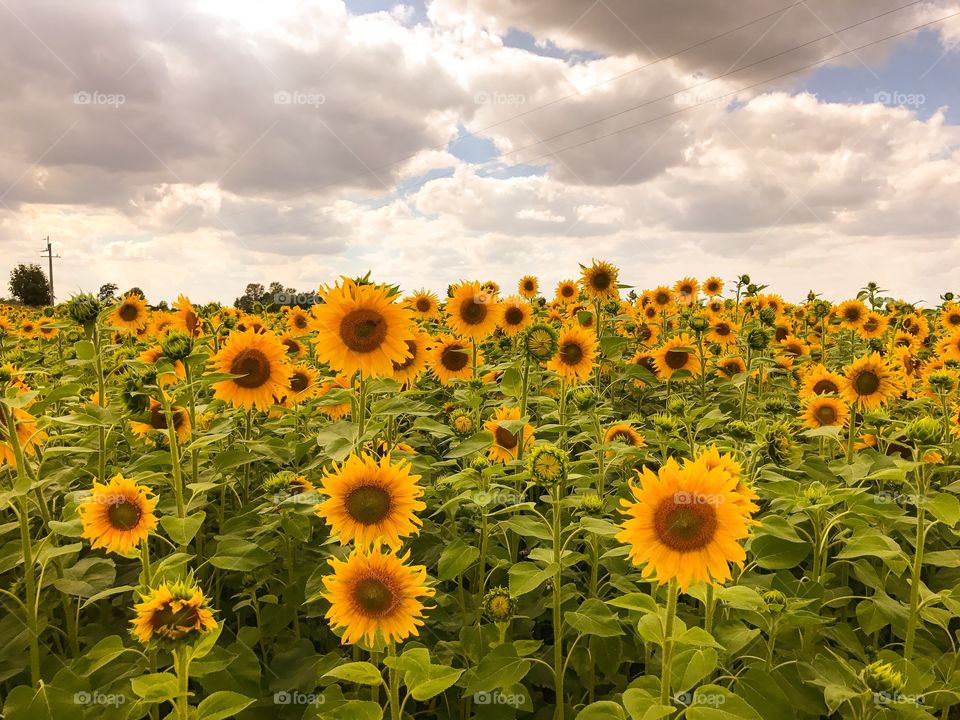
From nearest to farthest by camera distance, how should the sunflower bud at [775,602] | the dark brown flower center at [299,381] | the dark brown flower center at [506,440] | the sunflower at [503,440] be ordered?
the sunflower bud at [775,602] < the sunflower at [503,440] < the dark brown flower center at [506,440] < the dark brown flower center at [299,381]

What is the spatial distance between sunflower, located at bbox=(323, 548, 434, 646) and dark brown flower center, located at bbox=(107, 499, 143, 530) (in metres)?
1.17

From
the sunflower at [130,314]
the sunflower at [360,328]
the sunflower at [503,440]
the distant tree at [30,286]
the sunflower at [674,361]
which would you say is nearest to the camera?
the sunflower at [360,328]

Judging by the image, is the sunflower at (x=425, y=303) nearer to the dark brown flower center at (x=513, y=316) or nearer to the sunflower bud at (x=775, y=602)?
the dark brown flower center at (x=513, y=316)

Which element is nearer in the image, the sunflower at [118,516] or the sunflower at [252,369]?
the sunflower at [118,516]

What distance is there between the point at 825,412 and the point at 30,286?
223 ft

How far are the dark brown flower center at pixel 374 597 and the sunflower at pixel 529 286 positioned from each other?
8.64 metres

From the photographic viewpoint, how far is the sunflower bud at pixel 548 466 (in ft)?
9.32

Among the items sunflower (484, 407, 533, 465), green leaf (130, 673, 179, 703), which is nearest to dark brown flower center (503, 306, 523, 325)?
sunflower (484, 407, 533, 465)

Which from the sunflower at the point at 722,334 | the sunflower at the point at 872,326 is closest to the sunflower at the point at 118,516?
the sunflower at the point at 722,334

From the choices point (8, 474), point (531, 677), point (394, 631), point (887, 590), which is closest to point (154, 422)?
point (8, 474)

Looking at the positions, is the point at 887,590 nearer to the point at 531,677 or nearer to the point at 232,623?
the point at 531,677

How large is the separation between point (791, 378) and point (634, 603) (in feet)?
18.3

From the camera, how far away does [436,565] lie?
367cm

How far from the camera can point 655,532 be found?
2.34m
